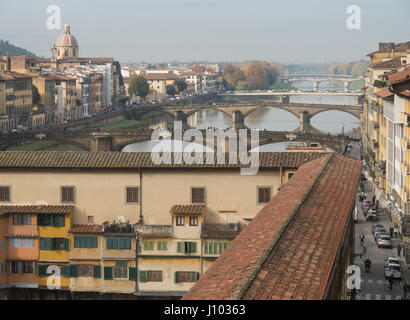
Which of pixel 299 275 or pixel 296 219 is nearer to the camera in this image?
pixel 299 275

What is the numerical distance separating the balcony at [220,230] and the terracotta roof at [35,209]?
241 cm

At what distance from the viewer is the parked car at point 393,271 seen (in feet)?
56.8

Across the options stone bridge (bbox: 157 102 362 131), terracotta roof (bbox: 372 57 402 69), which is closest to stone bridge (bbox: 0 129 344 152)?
terracotta roof (bbox: 372 57 402 69)

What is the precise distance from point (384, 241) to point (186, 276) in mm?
7710

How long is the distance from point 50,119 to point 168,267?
51614mm

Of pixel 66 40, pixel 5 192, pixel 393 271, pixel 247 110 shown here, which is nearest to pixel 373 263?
pixel 393 271

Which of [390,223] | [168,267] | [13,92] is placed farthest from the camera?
[13,92]

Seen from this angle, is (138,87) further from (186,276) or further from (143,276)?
(186,276)

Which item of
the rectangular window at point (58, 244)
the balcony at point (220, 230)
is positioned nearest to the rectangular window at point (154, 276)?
the balcony at point (220, 230)

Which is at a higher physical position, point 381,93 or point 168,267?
point 381,93

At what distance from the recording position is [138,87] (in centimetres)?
8775

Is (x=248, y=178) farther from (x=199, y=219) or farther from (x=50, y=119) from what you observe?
(x=50, y=119)
